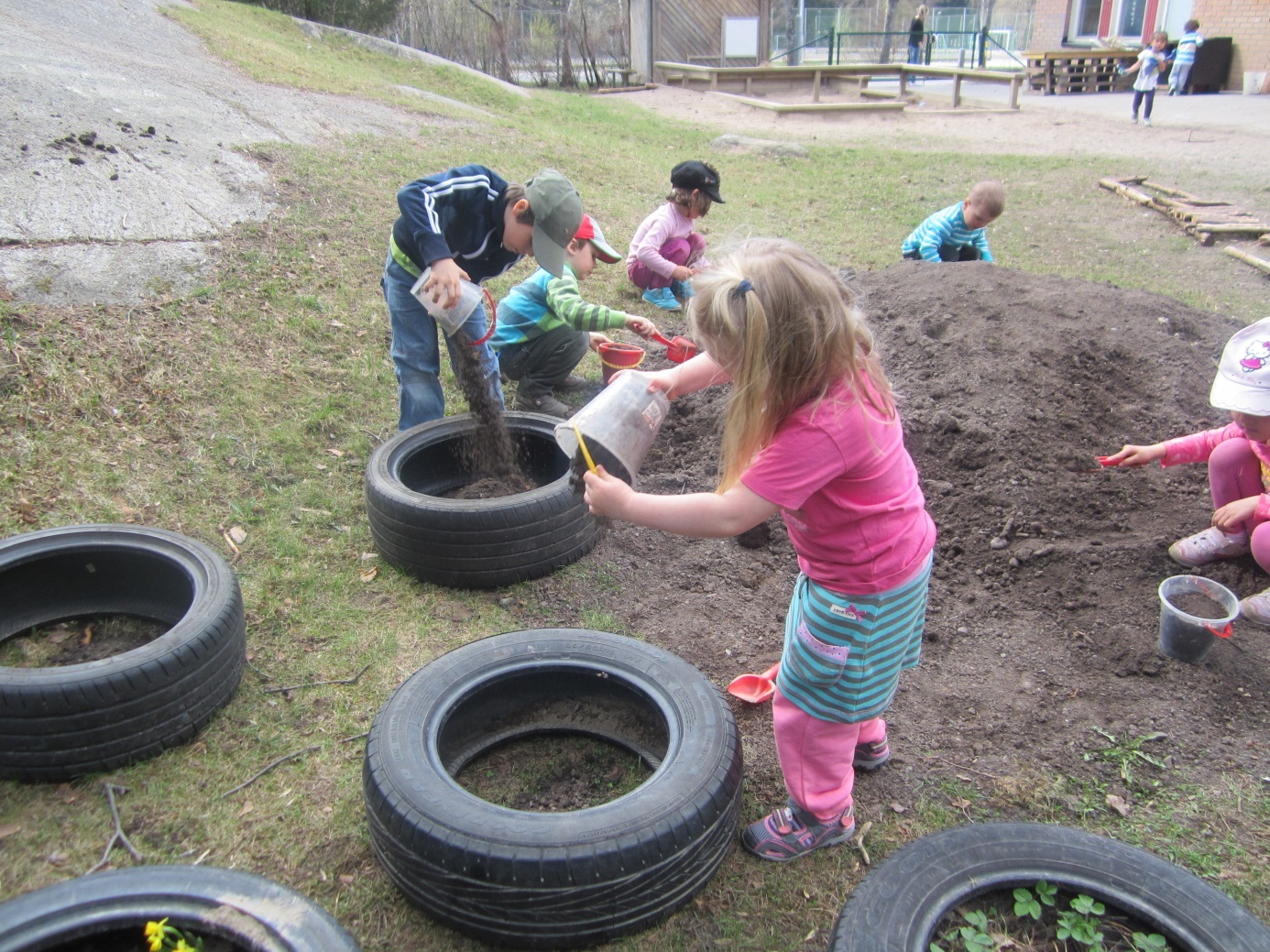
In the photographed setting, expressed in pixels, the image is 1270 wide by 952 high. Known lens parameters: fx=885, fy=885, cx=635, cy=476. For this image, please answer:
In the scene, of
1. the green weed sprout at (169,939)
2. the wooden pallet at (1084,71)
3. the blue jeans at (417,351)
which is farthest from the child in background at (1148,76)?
the green weed sprout at (169,939)

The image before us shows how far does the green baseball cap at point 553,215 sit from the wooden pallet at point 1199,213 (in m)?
7.36

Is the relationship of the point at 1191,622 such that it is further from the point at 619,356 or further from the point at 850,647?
the point at 619,356

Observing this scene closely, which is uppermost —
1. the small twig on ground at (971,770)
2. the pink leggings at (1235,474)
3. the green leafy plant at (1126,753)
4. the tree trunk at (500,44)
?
the tree trunk at (500,44)

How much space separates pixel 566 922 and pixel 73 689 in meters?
1.62

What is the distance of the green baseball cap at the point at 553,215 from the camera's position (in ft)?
12.9

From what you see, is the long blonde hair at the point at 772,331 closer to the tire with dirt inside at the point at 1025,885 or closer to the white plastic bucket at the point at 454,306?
the tire with dirt inside at the point at 1025,885

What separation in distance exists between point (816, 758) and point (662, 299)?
5131 mm

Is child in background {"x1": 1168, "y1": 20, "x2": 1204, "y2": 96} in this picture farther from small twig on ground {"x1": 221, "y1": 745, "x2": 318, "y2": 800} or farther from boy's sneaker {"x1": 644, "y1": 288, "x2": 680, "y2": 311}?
small twig on ground {"x1": 221, "y1": 745, "x2": 318, "y2": 800}

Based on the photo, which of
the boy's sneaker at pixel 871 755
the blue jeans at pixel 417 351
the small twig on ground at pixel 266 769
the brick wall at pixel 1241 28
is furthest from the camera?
the brick wall at pixel 1241 28

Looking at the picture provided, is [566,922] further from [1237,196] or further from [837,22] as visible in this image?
[837,22]

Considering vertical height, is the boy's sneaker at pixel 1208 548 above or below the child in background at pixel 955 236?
below

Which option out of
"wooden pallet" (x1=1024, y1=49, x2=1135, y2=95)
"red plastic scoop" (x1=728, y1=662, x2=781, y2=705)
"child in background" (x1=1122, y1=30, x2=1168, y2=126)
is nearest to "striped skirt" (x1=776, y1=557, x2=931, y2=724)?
"red plastic scoop" (x1=728, y1=662, x2=781, y2=705)

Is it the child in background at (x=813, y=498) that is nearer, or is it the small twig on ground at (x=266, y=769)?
the child in background at (x=813, y=498)

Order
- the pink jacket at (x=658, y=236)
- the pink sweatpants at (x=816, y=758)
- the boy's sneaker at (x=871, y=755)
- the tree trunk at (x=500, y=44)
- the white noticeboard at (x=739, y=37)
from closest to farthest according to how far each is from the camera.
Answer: the pink sweatpants at (x=816, y=758) < the boy's sneaker at (x=871, y=755) < the pink jacket at (x=658, y=236) < the tree trunk at (x=500, y=44) < the white noticeboard at (x=739, y=37)
